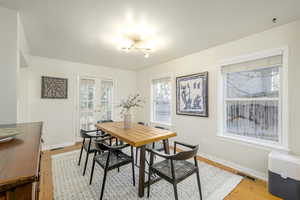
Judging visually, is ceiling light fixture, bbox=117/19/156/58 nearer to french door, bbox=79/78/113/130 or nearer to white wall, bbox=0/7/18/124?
white wall, bbox=0/7/18/124

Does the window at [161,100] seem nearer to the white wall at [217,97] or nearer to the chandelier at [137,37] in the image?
the white wall at [217,97]

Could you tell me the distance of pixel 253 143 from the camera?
7.44 feet

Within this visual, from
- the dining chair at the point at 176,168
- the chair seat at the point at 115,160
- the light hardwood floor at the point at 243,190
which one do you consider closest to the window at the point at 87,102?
the light hardwood floor at the point at 243,190

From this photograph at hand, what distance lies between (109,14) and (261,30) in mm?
2352

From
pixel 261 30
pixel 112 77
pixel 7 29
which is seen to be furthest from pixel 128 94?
pixel 261 30

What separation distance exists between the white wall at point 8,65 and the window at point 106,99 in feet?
8.59

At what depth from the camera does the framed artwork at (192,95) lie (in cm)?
294

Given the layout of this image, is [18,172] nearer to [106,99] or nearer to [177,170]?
[177,170]

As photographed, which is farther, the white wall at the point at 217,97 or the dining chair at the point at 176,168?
the white wall at the point at 217,97

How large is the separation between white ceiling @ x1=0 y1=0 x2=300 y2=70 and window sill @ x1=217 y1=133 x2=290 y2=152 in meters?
1.82

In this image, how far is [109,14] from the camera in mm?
1780

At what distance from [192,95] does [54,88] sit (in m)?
3.53

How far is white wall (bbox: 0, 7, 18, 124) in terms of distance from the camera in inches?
67.1

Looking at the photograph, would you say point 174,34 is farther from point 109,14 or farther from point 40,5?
point 40,5
